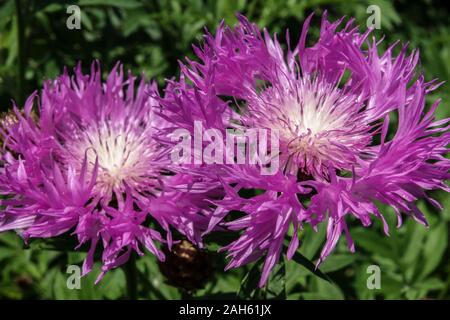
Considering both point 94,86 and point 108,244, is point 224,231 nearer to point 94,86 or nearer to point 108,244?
point 108,244

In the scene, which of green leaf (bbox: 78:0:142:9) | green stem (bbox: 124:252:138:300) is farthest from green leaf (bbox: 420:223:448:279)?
green leaf (bbox: 78:0:142:9)

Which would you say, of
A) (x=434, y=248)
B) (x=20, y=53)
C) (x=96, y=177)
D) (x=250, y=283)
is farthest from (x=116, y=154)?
(x=434, y=248)

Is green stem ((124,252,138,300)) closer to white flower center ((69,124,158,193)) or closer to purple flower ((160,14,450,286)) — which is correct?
white flower center ((69,124,158,193))

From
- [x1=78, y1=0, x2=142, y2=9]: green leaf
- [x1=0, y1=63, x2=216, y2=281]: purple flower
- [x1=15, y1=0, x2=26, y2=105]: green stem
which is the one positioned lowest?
[x1=0, y1=63, x2=216, y2=281]: purple flower

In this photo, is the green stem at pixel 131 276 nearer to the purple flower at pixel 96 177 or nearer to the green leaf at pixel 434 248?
the purple flower at pixel 96 177

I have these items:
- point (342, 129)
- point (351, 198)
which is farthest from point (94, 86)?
point (351, 198)

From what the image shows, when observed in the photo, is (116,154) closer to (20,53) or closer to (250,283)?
(250,283)

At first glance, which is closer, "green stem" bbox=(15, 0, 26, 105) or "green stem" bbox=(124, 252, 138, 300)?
"green stem" bbox=(124, 252, 138, 300)
